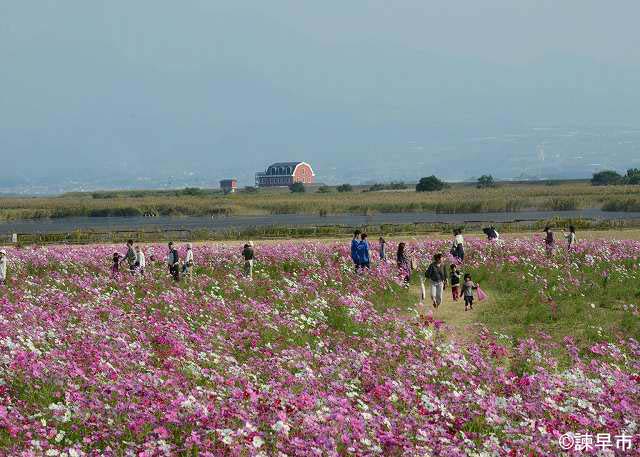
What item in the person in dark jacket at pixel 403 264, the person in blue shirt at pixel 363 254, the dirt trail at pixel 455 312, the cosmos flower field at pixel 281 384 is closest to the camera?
the cosmos flower field at pixel 281 384

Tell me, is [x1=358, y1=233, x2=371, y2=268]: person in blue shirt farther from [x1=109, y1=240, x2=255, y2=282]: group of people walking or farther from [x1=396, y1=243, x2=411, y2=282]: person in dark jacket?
[x1=109, y1=240, x2=255, y2=282]: group of people walking

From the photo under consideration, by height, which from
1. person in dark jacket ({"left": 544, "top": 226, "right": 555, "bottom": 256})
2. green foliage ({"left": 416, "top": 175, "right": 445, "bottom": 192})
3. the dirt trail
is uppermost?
green foliage ({"left": 416, "top": 175, "right": 445, "bottom": 192})

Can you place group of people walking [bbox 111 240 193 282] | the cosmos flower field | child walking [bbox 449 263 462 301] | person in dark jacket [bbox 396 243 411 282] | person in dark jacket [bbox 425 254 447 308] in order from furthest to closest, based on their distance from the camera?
group of people walking [bbox 111 240 193 282]
person in dark jacket [bbox 396 243 411 282]
child walking [bbox 449 263 462 301]
person in dark jacket [bbox 425 254 447 308]
the cosmos flower field

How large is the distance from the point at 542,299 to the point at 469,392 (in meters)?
11.5

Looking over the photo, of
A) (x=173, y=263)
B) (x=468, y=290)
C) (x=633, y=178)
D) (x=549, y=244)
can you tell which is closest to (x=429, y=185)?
(x=633, y=178)

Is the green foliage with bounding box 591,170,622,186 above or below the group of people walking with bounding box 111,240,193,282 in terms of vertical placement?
above

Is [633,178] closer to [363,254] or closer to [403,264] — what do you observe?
[403,264]

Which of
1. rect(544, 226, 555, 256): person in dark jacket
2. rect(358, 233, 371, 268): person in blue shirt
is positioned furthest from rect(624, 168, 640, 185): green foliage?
rect(358, 233, 371, 268): person in blue shirt

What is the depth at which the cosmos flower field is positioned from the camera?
7.41 meters

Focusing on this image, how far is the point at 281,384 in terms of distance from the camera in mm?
9164

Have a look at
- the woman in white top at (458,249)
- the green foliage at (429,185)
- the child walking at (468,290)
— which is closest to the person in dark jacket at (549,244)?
the woman in white top at (458,249)

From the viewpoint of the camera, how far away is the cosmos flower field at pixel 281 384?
24.3ft

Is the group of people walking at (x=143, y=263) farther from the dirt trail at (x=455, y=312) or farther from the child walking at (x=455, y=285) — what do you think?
the child walking at (x=455, y=285)

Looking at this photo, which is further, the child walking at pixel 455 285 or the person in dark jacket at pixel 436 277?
the child walking at pixel 455 285
